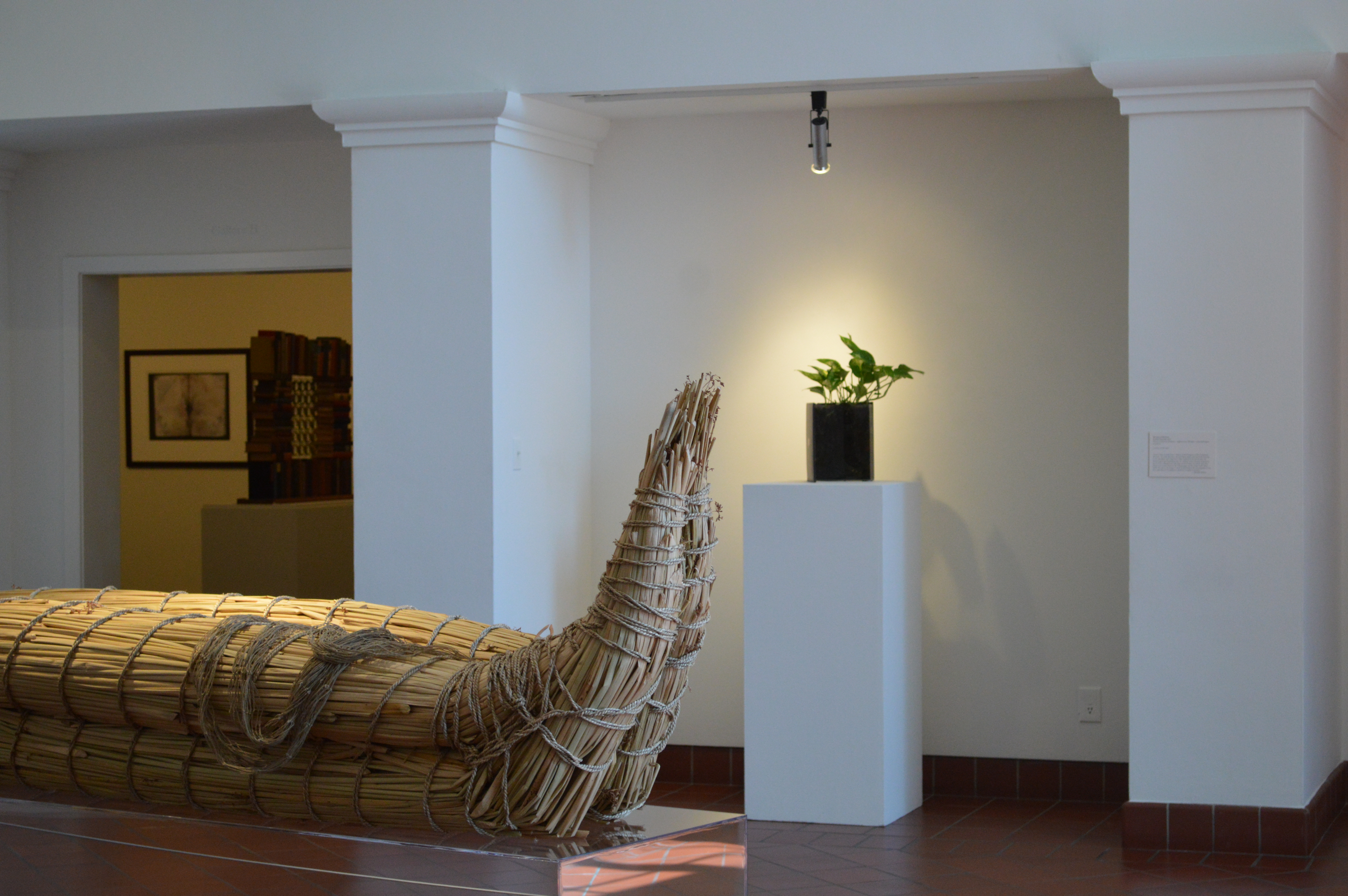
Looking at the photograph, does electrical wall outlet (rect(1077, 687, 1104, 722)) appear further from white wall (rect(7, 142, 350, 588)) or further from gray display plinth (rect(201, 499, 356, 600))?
gray display plinth (rect(201, 499, 356, 600))

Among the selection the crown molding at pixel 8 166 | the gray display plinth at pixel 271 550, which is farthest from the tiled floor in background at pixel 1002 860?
the crown molding at pixel 8 166

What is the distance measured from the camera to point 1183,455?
168 inches

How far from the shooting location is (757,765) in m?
4.70

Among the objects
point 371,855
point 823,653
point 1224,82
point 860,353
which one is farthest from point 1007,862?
point 371,855

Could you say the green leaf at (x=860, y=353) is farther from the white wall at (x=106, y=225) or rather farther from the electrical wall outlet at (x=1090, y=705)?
the white wall at (x=106, y=225)

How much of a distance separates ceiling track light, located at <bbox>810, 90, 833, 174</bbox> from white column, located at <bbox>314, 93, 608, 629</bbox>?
0.94 meters

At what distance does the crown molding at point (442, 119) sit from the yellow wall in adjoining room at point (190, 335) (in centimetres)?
502

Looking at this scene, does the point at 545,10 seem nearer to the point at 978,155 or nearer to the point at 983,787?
the point at 978,155

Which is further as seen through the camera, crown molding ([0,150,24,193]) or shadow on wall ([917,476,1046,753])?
crown molding ([0,150,24,193])

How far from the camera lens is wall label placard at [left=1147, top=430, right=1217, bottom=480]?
13.9 feet

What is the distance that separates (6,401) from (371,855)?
5615 millimetres

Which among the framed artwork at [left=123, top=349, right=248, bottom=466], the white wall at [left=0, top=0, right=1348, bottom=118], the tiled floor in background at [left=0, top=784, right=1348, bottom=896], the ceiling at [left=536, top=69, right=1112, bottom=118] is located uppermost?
the white wall at [left=0, top=0, right=1348, bottom=118]

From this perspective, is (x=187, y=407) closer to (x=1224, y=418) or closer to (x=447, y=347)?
(x=447, y=347)

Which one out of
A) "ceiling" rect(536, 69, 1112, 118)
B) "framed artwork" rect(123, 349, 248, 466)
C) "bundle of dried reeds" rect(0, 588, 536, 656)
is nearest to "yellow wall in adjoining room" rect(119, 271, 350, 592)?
"framed artwork" rect(123, 349, 248, 466)
